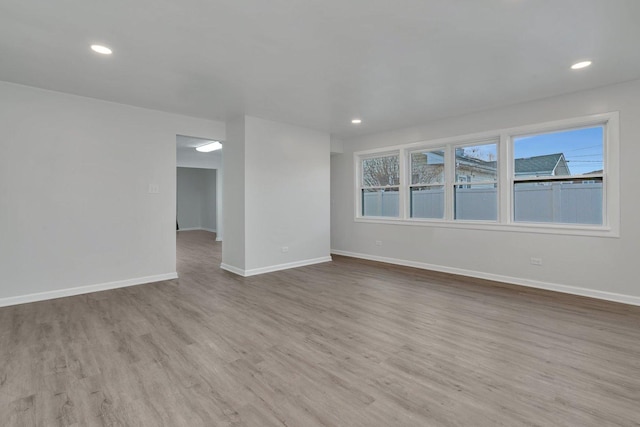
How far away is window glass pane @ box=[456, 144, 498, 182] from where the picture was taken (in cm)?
484

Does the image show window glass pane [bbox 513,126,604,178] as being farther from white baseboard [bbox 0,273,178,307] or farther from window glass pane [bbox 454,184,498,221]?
white baseboard [bbox 0,273,178,307]

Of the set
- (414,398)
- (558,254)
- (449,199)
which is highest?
(449,199)

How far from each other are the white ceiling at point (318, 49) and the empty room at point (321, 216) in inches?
1.1

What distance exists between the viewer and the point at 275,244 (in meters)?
5.39

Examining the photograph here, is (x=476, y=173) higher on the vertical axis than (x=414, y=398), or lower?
higher

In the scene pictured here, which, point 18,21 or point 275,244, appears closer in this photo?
point 18,21

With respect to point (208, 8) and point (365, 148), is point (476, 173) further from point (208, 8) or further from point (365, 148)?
point (208, 8)

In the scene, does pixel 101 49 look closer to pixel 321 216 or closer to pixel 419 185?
pixel 321 216

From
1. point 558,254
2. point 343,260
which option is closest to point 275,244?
point 343,260

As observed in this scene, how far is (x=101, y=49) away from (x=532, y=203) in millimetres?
5532

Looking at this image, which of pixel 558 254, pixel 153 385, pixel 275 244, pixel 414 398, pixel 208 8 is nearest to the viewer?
pixel 414 398

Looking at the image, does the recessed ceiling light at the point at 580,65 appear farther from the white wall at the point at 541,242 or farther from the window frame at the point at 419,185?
the window frame at the point at 419,185

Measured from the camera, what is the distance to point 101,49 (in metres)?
2.78

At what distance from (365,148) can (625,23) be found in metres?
4.31
